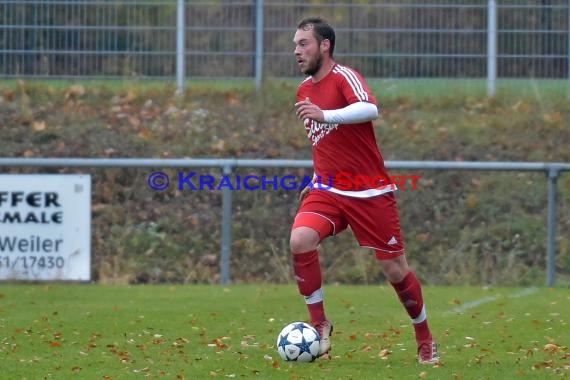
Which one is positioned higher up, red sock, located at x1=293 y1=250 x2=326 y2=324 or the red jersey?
the red jersey

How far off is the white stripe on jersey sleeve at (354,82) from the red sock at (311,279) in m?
1.02

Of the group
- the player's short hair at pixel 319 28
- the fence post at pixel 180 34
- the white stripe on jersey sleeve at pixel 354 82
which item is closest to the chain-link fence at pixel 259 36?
the fence post at pixel 180 34

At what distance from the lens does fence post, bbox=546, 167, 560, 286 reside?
12.5m

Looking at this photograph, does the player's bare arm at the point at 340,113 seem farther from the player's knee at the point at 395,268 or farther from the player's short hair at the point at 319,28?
the player's knee at the point at 395,268

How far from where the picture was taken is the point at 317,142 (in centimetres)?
773

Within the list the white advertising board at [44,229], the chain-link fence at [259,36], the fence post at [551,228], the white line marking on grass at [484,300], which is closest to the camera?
the white line marking on grass at [484,300]

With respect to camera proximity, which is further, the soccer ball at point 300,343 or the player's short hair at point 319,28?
the player's short hair at point 319,28

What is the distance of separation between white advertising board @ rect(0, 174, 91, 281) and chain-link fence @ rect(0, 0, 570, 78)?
4.53 m

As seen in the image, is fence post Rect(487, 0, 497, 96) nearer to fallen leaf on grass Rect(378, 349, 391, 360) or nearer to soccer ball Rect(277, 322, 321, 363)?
fallen leaf on grass Rect(378, 349, 391, 360)

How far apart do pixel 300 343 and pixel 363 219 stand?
0.88m

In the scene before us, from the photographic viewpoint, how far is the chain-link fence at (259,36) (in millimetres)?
16531

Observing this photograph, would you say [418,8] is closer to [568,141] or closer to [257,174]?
[568,141]

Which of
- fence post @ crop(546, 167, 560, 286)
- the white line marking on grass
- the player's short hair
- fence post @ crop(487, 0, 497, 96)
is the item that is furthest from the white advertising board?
fence post @ crop(487, 0, 497, 96)

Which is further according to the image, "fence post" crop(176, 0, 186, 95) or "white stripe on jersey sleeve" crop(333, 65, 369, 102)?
"fence post" crop(176, 0, 186, 95)
